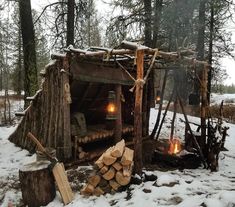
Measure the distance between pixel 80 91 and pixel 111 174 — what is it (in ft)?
12.6

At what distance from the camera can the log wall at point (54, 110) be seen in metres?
7.17

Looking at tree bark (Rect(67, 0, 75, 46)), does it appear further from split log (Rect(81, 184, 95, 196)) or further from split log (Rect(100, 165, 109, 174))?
split log (Rect(81, 184, 95, 196))

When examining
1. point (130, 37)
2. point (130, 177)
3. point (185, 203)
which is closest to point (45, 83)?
point (130, 177)

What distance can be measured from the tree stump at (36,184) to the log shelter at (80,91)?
6.22 ft

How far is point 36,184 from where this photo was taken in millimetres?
5344

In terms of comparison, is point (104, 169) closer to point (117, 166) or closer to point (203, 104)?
point (117, 166)

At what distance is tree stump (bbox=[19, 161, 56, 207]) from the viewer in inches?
210

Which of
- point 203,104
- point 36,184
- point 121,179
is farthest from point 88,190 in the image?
point 203,104

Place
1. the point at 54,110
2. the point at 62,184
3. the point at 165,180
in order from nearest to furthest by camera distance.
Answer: the point at 62,184
the point at 165,180
the point at 54,110

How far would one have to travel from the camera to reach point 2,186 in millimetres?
6348

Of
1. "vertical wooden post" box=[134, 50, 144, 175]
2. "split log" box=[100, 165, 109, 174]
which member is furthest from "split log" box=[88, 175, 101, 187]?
"vertical wooden post" box=[134, 50, 144, 175]

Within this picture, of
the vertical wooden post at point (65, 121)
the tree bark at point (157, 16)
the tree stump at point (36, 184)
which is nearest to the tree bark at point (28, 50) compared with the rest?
the vertical wooden post at point (65, 121)

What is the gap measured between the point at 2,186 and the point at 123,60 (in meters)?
4.62

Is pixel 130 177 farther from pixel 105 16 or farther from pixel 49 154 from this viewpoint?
pixel 105 16
